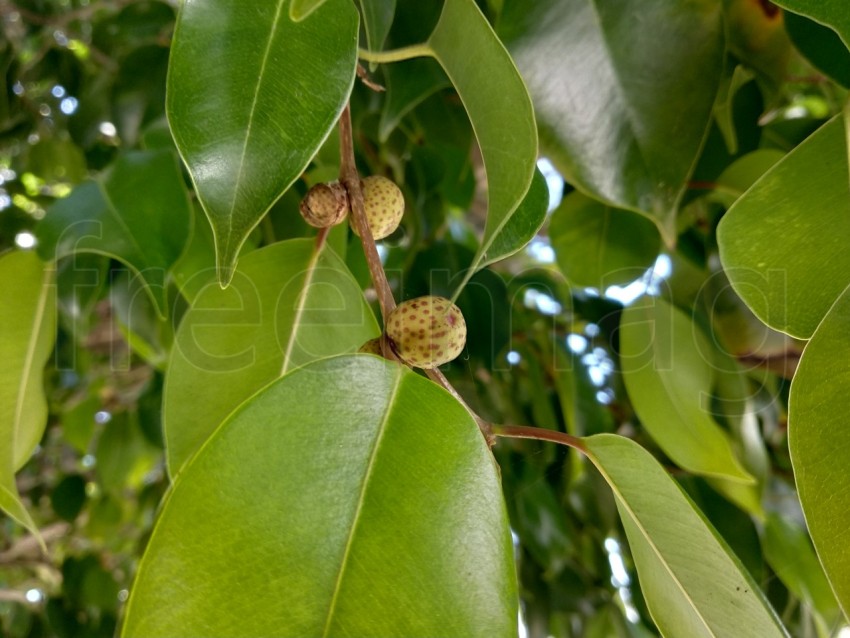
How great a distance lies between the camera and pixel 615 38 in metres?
0.48

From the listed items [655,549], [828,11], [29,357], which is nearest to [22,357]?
[29,357]

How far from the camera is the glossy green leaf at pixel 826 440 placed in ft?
1.11

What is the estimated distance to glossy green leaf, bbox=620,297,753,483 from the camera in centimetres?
66

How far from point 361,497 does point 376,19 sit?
0.31m

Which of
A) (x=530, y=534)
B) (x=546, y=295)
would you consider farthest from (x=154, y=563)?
(x=546, y=295)

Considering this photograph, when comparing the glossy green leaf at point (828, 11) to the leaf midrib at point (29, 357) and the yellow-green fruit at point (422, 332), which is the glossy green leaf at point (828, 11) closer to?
the yellow-green fruit at point (422, 332)

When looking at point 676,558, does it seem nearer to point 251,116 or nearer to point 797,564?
point 251,116

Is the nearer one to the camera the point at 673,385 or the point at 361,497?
the point at 361,497

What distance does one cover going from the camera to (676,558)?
41 cm

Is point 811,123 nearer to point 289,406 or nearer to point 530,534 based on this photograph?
point 530,534

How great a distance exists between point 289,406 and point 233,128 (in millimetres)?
151

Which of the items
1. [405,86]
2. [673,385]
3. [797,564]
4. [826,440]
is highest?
[405,86]

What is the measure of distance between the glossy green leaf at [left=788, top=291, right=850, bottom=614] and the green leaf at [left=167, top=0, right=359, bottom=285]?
0.27 metres

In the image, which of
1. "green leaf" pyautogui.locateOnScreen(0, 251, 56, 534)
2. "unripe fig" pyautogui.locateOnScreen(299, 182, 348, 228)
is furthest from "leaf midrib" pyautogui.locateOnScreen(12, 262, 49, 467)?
"unripe fig" pyautogui.locateOnScreen(299, 182, 348, 228)
